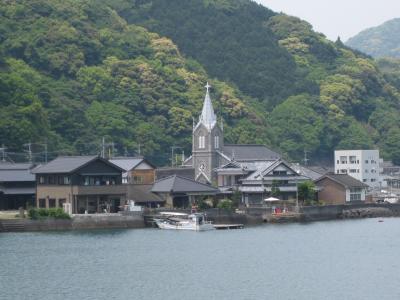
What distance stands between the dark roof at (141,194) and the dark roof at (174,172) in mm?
10606

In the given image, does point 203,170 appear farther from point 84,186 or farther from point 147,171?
point 84,186

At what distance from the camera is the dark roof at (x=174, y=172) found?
287ft

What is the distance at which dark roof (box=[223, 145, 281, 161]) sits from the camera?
91.7 meters

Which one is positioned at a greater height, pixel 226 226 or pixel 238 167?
pixel 238 167

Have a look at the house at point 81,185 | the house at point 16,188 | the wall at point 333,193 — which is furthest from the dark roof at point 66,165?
the wall at point 333,193

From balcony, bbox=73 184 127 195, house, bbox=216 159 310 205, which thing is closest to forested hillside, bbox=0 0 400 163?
house, bbox=216 159 310 205

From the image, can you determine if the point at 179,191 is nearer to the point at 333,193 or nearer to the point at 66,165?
the point at 66,165

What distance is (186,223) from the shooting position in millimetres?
68188

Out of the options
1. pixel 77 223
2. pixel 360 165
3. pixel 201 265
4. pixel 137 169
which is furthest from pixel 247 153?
pixel 201 265

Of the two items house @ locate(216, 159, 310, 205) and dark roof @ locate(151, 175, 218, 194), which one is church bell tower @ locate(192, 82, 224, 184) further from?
dark roof @ locate(151, 175, 218, 194)

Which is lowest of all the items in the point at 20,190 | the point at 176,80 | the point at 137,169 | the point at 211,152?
the point at 20,190

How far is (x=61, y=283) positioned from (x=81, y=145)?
59.0 meters

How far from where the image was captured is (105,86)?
11712cm

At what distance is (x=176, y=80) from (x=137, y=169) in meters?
44.2
